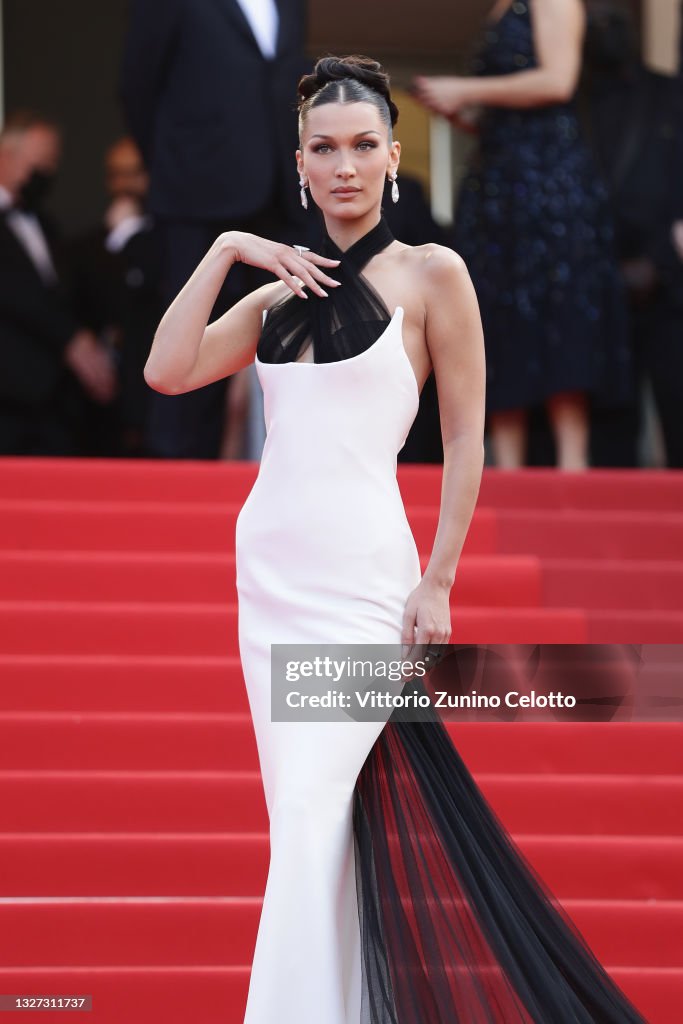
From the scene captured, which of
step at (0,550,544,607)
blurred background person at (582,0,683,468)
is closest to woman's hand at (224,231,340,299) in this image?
step at (0,550,544,607)

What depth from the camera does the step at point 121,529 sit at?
530 cm

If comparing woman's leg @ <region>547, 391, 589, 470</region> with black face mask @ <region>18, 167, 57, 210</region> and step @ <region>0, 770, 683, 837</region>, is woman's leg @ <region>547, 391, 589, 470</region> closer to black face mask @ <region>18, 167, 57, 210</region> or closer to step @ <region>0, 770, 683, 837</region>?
step @ <region>0, 770, 683, 837</region>

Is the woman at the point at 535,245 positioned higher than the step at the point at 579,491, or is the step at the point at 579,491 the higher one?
the woman at the point at 535,245

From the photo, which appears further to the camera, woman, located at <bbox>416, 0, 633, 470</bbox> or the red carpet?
woman, located at <bbox>416, 0, 633, 470</bbox>

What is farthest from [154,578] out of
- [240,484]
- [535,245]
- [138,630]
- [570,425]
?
[535,245]

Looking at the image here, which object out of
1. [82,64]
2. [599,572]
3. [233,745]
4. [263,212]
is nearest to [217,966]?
[233,745]

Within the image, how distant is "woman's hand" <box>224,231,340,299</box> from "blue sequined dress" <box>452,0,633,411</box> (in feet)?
10.7

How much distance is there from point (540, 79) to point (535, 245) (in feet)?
1.90

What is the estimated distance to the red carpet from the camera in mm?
3711

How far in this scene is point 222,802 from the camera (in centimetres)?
415

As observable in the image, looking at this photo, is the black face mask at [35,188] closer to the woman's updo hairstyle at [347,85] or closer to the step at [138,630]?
the step at [138,630]

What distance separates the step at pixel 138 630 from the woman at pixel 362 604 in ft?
6.41

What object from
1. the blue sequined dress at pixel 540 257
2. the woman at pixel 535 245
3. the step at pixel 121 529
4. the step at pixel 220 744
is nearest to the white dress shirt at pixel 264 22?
the woman at pixel 535 245

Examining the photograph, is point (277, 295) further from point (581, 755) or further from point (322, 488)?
point (581, 755)
